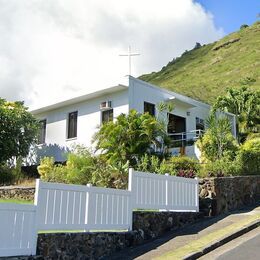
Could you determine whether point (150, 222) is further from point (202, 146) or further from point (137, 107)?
point (137, 107)

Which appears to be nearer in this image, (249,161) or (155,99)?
(249,161)

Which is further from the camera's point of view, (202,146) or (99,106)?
(99,106)

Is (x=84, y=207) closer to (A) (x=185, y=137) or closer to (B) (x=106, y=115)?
(B) (x=106, y=115)

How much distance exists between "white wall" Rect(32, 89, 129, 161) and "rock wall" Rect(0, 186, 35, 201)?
5.36 m

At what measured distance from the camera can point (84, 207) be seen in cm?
916

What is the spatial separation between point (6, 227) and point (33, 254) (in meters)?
0.81

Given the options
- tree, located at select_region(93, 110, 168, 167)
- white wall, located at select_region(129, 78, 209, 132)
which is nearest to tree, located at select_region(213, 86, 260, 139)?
white wall, located at select_region(129, 78, 209, 132)

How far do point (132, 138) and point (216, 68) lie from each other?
59.9 metres

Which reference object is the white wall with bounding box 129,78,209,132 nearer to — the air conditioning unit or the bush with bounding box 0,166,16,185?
the air conditioning unit

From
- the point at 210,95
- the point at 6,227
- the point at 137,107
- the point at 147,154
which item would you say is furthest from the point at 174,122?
the point at 210,95

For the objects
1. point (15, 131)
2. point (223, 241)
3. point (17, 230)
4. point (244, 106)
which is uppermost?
point (244, 106)

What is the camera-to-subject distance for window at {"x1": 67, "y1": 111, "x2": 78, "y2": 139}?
75.0ft

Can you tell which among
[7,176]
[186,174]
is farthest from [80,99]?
[186,174]

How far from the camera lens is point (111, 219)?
9820 millimetres
